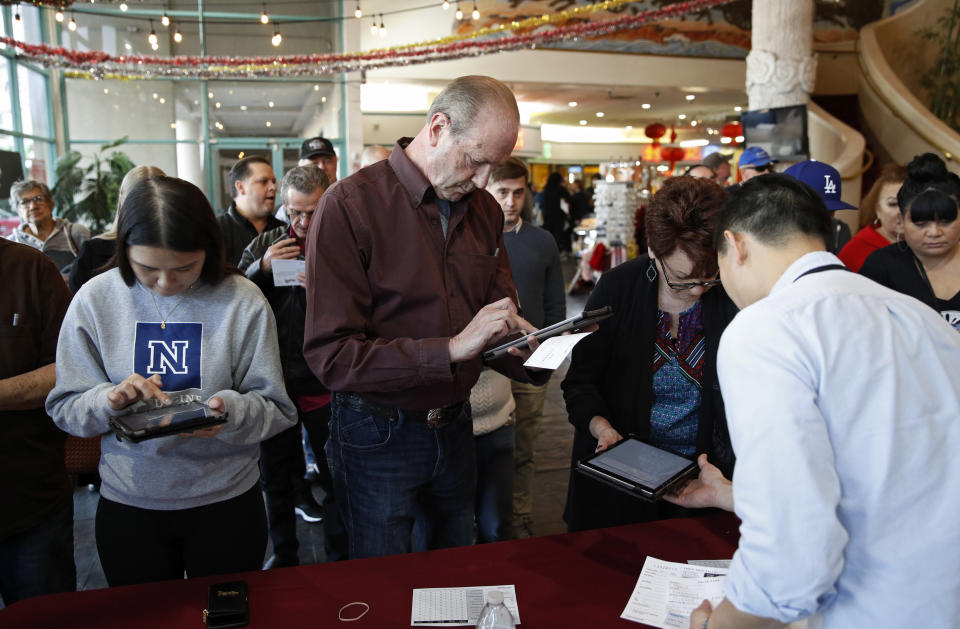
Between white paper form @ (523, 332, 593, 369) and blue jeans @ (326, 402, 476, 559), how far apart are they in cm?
37

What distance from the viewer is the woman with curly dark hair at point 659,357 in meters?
1.92

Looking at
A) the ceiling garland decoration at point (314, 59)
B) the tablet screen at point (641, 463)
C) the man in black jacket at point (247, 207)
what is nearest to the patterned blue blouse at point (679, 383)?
the tablet screen at point (641, 463)

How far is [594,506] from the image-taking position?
6.96 ft

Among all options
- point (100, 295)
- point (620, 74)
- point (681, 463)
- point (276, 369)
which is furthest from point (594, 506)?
point (620, 74)

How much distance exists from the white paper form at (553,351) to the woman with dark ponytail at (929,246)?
74.5 inches

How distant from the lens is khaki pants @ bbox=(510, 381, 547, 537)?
3453mm

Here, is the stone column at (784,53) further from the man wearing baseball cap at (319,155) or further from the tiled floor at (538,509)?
the man wearing baseball cap at (319,155)

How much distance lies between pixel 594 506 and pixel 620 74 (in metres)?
12.7

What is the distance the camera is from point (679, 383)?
6.68ft

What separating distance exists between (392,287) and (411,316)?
3.6 inches

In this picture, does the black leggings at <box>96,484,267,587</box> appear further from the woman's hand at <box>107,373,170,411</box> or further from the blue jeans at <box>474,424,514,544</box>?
the blue jeans at <box>474,424,514,544</box>

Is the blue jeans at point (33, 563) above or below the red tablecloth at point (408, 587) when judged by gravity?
below

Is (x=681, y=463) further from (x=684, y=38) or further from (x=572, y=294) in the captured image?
(x=684, y=38)

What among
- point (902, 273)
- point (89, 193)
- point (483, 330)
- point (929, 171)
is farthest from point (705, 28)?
point (483, 330)
